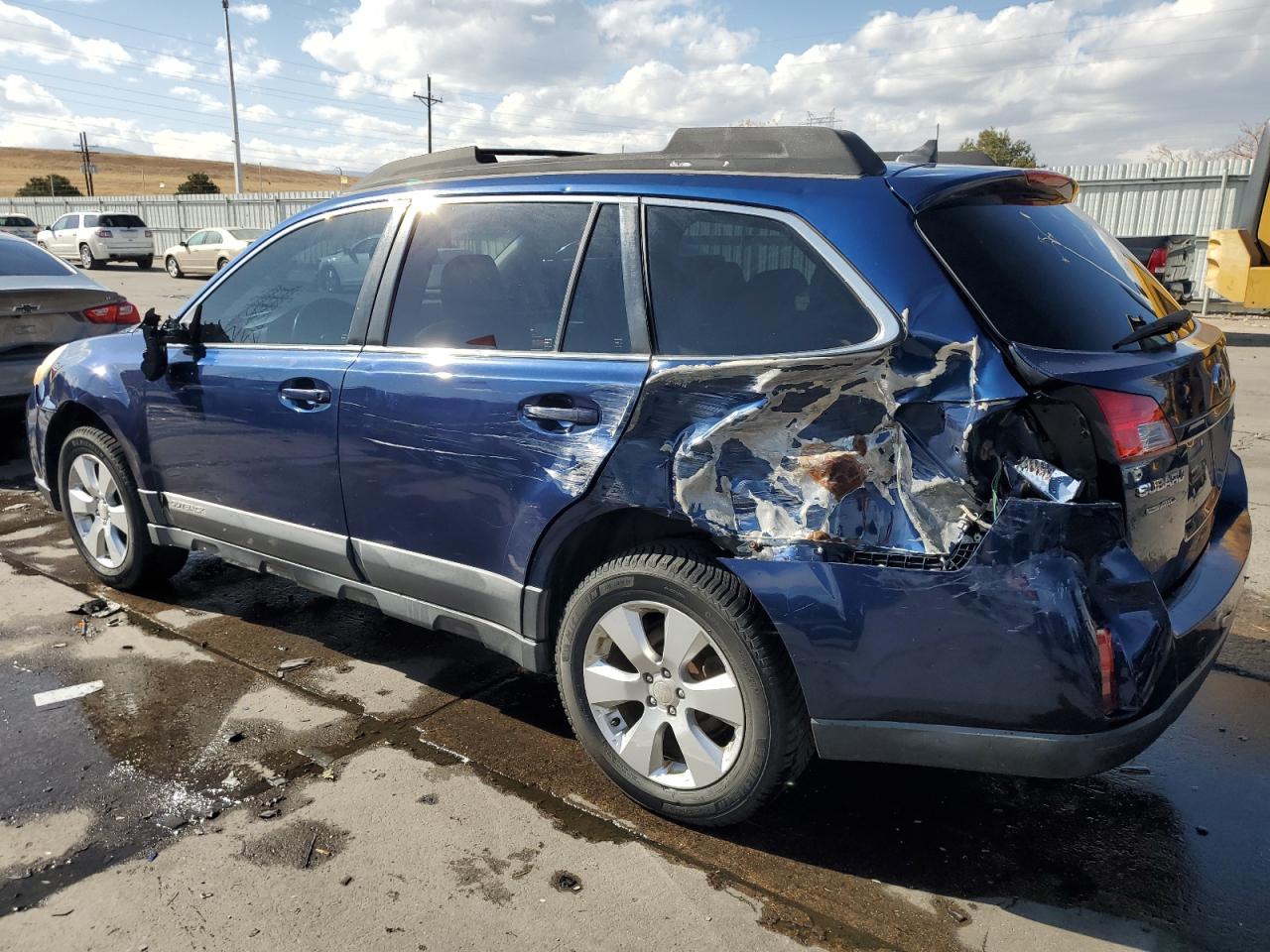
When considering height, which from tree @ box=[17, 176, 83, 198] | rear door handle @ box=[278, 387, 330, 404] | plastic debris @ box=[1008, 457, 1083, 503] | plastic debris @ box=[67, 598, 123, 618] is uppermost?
tree @ box=[17, 176, 83, 198]

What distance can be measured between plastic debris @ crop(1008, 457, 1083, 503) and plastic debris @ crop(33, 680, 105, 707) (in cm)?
345

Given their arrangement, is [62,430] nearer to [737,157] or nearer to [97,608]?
[97,608]

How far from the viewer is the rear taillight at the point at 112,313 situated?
7.53 m

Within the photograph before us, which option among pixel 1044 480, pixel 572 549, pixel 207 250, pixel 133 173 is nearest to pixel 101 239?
pixel 207 250

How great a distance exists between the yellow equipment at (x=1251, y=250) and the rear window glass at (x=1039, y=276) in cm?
963

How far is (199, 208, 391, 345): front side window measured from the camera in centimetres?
364

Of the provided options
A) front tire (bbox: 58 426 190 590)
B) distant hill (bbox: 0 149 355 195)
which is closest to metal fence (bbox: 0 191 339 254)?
front tire (bbox: 58 426 190 590)

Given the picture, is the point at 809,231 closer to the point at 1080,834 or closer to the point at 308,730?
the point at 1080,834

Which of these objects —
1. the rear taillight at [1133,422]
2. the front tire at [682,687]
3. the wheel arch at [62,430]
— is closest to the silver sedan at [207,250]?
the wheel arch at [62,430]

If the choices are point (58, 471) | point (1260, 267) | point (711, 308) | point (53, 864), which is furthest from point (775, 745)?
point (1260, 267)

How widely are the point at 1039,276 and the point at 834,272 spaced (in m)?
0.56

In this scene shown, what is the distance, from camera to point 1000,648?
2266mm

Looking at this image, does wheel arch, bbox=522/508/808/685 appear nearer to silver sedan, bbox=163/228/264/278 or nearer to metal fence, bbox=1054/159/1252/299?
metal fence, bbox=1054/159/1252/299

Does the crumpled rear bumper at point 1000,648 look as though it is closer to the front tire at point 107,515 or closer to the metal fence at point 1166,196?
the front tire at point 107,515
